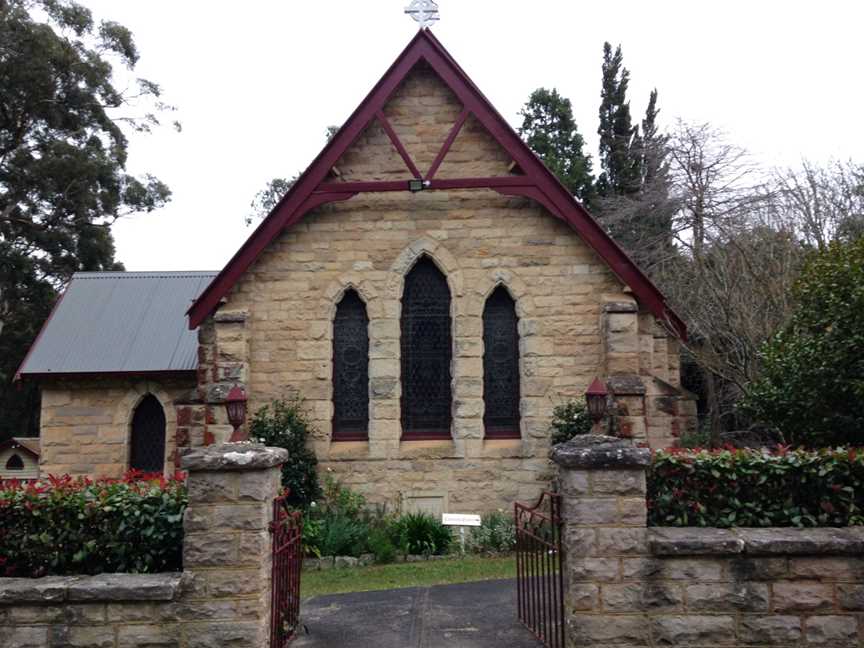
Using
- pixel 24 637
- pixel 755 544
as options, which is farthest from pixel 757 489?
pixel 24 637

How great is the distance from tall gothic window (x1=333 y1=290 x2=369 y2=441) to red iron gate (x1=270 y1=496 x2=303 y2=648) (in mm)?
5288

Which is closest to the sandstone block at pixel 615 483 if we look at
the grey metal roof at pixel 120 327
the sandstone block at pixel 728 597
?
the sandstone block at pixel 728 597

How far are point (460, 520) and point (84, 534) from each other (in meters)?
6.32

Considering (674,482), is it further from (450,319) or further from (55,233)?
(55,233)

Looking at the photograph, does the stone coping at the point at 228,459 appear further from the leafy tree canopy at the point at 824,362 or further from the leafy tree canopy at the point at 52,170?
the leafy tree canopy at the point at 52,170

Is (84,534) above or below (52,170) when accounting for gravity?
below

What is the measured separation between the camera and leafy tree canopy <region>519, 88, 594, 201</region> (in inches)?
1395

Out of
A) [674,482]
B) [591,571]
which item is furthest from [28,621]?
[674,482]

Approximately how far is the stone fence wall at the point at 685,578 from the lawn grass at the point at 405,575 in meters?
4.13

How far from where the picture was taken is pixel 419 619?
7496mm

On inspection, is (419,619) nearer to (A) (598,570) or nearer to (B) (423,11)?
(A) (598,570)

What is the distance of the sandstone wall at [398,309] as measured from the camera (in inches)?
483

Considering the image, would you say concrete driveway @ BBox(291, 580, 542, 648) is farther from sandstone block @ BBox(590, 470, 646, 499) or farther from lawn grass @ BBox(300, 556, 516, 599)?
sandstone block @ BBox(590, 470, 646, 499)

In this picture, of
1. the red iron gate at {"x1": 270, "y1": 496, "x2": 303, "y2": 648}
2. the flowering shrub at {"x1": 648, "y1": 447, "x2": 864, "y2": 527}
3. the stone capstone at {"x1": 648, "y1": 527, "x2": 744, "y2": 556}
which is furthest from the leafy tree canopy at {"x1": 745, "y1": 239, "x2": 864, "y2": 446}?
the red iron gate at {"x1": 270, "y1": 496, "x2": 303, "y2": 648}
